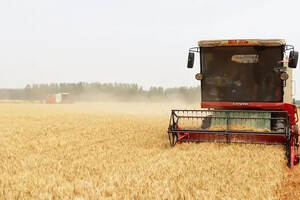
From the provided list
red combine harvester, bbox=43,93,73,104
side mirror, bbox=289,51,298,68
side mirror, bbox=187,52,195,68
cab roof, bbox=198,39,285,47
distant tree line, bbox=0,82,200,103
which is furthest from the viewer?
distant tree line, bbox=0,82,200,103

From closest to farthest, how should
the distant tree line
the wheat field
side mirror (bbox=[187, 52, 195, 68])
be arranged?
1. the wheat field
2. side mirror (bbox=[187, 52, 195, 68])
3. the distant tree line

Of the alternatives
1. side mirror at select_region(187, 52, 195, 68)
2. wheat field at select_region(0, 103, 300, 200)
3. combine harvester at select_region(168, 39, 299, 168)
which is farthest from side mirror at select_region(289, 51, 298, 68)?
side mirror at select_region(187, 52, 195, 68)

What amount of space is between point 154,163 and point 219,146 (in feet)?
7.63

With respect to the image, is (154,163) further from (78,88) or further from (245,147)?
(78,88)

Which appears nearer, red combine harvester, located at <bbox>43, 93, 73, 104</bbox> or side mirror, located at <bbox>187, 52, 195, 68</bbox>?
side mirror, located at <bbox>187, 52, 195, 68</bbox>

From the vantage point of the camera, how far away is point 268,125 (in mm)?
8859

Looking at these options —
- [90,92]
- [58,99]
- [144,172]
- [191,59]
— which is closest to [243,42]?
[191,59]

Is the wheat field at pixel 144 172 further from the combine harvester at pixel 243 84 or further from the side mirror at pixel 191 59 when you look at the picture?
the side mirror at pixel 191 59

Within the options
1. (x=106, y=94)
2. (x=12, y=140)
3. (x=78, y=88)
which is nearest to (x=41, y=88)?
(x=78, y=88)

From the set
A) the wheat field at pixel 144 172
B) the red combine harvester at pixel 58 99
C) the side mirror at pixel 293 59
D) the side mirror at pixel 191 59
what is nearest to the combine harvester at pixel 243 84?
the side mirror at pixel 191 59

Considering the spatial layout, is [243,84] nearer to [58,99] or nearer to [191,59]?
[191,59]

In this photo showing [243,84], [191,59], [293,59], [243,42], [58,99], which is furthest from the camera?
[58,99]

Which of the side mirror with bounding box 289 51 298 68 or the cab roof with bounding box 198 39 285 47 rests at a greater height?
the cab roof with bounding box 198 39 285 47

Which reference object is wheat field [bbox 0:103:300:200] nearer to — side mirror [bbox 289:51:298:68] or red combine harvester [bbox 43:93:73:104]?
side mirror [bbox 289:51:298:68]
